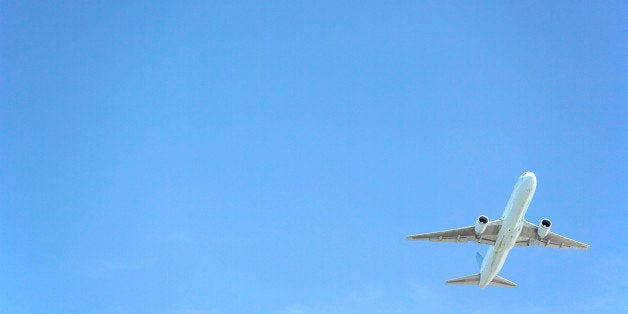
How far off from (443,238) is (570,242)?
16194 millimetres

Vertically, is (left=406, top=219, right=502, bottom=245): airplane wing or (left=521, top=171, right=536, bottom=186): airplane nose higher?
(left=406, top=219, right=502, bottom=245): airplane wing

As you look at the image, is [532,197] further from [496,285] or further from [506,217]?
[496,285]

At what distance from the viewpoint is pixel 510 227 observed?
81.4 m

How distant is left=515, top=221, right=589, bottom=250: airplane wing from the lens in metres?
88.4

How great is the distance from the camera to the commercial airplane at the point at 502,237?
8012 centimetres

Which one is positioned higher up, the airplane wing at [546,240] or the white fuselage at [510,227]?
the airplane wing at [546,240]

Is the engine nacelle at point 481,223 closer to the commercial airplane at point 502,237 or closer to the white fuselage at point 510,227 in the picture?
the commercial airplane at point 502,237

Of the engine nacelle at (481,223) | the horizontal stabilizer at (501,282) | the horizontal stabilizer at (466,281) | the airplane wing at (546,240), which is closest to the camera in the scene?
the engine nacelle at (481,223)

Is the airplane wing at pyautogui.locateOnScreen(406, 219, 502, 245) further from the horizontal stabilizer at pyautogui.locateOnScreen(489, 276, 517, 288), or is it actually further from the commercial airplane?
the horizontal stabilizer at pyautogui.locateOnScreen(489, 276, 517, 288)

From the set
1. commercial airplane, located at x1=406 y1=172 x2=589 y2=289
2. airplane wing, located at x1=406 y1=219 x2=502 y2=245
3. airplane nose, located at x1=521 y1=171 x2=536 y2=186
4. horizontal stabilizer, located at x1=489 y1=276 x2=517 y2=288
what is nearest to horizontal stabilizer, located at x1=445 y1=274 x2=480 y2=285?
commercial airplane, located at x1=406 y1=172 x2=589 y2=289

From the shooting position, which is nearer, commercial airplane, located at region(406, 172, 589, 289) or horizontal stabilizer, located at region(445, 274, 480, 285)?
commercial airplane, located at region(406, 172, 589, 289)

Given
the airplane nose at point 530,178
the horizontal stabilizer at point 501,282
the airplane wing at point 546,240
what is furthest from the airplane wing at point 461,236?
the airplane nose at point 530,178

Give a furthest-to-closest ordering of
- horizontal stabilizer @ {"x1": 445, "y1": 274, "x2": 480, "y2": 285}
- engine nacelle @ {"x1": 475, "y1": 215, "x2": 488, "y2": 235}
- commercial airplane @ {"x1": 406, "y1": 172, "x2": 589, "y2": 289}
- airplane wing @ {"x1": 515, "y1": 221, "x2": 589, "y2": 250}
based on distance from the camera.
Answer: horizontal stabilizer @ {"x1": 445, "y1": 274, "x2": 480, "y2": 285} → airplane wing @ {"x1": 515, "y1": 221, "x2": 589, "y2": 250} → engine nacelle @ {"x1": 475, "y1": 215, "x2": 488, "y2": 235} → commercial airplane @ {"x1": 406, "y1": 172, "x2": 589, "y2": 289}

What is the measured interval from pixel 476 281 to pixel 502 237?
1032 centimetres
